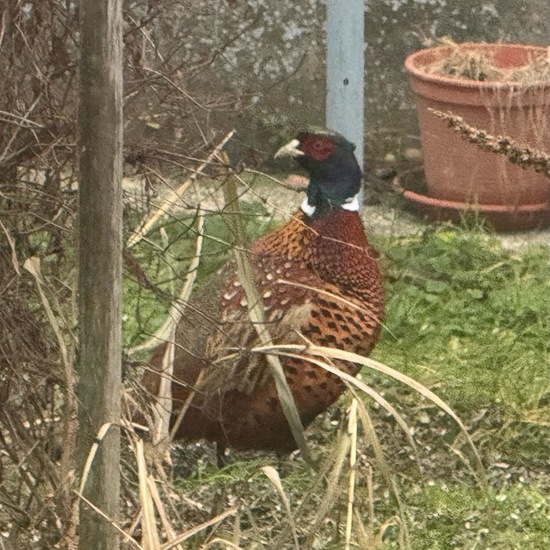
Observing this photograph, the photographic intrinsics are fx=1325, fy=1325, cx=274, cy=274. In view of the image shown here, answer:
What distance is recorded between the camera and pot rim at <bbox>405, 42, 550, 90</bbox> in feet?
16.2

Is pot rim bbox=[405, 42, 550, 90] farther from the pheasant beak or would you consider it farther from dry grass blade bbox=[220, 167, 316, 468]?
dry grass blade bbox=[220, 167, 316, 468]

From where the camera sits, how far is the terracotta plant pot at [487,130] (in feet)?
16.3

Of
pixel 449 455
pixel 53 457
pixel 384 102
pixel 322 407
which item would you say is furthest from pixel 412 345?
pixel 53 457

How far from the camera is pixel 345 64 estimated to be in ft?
13.9

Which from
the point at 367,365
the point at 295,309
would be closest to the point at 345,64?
the point at 295,309

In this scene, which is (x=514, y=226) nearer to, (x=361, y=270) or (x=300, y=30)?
(x=300, y=30)

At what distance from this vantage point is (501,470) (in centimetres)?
A: 340

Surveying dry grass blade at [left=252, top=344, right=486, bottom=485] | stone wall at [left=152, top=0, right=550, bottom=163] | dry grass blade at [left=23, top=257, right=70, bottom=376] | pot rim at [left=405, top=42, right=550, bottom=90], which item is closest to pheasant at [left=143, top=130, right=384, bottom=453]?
dry grass blade at [left=252, top=344, right=486, bottom=485]

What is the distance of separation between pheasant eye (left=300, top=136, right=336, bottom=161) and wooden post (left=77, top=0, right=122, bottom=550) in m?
1.65

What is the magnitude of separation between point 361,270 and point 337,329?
0.18 meters

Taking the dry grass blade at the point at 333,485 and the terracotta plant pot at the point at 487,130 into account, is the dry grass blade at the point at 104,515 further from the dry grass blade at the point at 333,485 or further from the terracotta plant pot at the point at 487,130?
the terracotta plant pot at the point at 487,130

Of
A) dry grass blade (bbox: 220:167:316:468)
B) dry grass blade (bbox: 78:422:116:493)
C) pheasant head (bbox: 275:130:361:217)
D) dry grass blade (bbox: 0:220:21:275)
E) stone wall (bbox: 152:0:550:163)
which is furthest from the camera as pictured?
stone wall (bbox: 152:0:550:163)

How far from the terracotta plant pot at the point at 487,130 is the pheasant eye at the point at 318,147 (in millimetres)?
1599

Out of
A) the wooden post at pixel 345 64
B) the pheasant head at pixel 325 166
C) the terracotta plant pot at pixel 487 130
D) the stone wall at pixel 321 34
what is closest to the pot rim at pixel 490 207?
the terracotta plant pot at pixel 487 130
